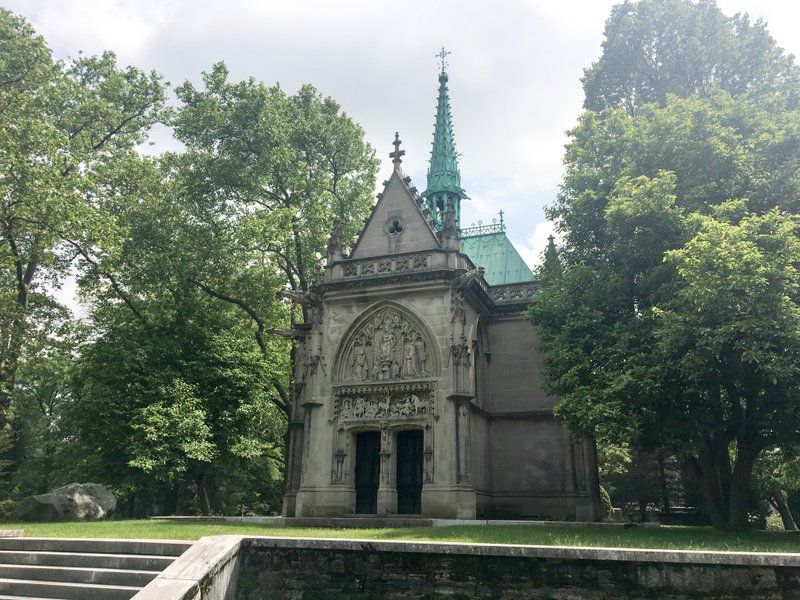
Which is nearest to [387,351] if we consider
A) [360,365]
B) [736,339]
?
[360,365]

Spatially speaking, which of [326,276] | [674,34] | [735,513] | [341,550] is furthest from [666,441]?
Result: [674,34]

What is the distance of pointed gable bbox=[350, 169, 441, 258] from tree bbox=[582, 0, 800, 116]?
29.0 ft

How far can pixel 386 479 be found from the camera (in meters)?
21.7

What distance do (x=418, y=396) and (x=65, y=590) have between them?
1376cm

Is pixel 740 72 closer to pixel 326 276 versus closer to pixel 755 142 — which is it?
pixel 755 142

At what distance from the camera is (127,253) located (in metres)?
27.5

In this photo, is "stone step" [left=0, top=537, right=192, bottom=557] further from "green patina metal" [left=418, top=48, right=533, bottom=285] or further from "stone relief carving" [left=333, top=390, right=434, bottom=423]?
"green patina metal" [left=418, top=48, right=533, bottom=285]

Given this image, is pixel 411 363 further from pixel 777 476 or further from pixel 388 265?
pixel 777 476

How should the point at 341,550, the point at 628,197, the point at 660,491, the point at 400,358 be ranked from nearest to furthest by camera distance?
the point at 341,550, the point at 628,197, the point at 400,358, the point at 660,491

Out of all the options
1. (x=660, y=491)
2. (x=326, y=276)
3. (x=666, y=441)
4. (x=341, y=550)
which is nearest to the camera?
(x=341, y=550)

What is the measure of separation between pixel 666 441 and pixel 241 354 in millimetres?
18248

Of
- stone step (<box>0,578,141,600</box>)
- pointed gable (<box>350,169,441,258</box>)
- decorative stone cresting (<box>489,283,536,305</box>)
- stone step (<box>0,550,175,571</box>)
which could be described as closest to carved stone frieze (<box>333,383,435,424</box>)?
pointed gable (<box>350,169,441,258</box>)

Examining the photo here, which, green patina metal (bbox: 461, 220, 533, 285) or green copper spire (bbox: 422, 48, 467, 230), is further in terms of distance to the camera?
green copper spire (bbox: 422, 48, 467, 230)

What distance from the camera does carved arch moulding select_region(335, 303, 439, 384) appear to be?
22.5 m
